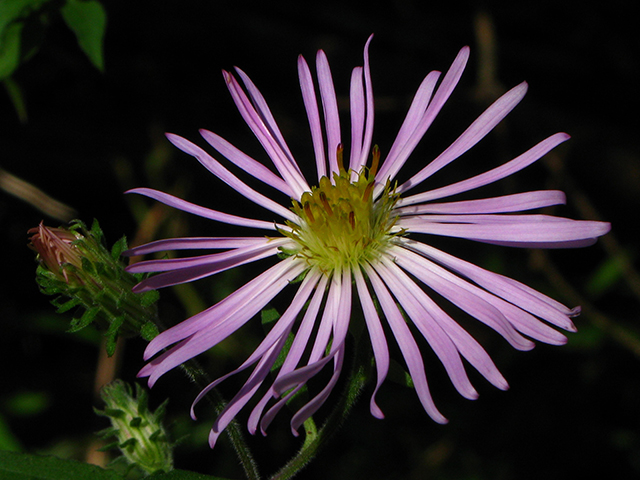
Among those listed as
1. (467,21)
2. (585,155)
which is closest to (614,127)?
(585,155)

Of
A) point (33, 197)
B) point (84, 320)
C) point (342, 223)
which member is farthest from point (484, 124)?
point (33, 197)

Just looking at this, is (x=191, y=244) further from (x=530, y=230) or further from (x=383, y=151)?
(x=383, y=151)

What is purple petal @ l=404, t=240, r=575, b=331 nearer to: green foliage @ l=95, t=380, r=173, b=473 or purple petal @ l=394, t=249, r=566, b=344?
purple petal @ l=394, t=249, r=566, b=344

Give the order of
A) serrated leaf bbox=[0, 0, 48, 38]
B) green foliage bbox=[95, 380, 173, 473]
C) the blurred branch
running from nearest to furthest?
green foliage bbox=[95, 380, 173, 473] < serrated leaf bbox=[0, 0, 48, 38] < the blurred branch

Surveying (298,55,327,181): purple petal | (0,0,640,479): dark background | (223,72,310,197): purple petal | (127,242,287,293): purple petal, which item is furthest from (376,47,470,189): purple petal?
(0,0,640,479): dark background

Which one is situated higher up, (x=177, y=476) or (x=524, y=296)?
(x=524, y=296)

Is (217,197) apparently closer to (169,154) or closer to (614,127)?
(169,154)
